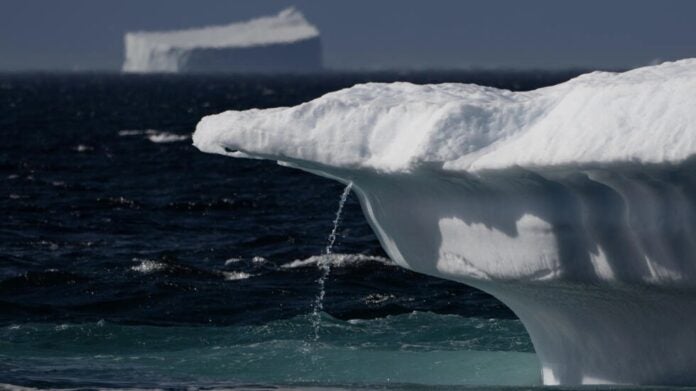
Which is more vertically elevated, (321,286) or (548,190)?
(548,190)

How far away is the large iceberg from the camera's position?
10617 millimetres

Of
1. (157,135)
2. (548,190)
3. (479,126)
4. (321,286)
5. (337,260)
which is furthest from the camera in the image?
(157,135)

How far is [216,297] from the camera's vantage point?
21047 millimetres

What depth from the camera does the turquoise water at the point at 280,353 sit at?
544 inches

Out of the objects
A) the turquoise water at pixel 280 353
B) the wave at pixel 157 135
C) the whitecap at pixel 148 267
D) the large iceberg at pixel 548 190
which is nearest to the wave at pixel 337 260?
the whitecap at pixel 148 267

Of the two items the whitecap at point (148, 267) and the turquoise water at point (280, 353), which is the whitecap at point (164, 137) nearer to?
the whitecap at point (148, 267)

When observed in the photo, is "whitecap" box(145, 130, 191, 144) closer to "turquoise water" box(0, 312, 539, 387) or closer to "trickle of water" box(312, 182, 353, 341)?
"trickle of water" box(312, 182, 353, 341)

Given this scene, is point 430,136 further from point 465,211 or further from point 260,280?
point 260,280

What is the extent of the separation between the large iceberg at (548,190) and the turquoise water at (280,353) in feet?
4.34

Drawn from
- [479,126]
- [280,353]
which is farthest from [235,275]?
[479,126]

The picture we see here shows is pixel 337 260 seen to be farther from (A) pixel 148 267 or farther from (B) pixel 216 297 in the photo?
(B) pixel 216 297

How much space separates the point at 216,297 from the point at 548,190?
10.5 metres

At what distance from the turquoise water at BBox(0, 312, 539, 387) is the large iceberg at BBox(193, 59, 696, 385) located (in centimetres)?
132

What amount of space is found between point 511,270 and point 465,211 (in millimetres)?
691
